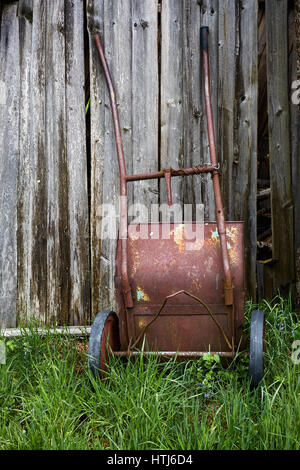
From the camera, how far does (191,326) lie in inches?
87.4

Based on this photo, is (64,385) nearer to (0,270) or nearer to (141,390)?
(141,390)

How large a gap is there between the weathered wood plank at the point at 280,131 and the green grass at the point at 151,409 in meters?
0.85

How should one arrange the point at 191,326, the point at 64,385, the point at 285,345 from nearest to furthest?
the point at 64,385, the point at 191,326, the point at 285,345

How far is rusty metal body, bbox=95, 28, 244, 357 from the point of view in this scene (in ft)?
7.21

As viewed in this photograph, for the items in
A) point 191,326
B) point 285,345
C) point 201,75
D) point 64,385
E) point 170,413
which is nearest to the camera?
point 170,413

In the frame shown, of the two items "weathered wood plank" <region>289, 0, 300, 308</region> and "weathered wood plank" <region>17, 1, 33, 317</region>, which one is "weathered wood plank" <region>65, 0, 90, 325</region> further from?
"weathered wood plank" <region>289, 0, 300, 308</region>

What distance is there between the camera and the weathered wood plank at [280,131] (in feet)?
9.80

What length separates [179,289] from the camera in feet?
7.30

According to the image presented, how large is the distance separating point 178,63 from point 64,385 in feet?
7.42

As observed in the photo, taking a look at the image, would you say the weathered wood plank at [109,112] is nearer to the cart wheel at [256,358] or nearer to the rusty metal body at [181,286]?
the rusty metal body at [181,286]

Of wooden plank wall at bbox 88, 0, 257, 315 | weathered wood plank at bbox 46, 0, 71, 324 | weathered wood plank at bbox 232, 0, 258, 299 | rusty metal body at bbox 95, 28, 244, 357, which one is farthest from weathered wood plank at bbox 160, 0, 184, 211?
rusty metal body at bbox 95, 28, 244, 357

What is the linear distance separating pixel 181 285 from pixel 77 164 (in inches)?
53.5

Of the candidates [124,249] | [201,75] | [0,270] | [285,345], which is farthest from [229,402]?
[201,75]
